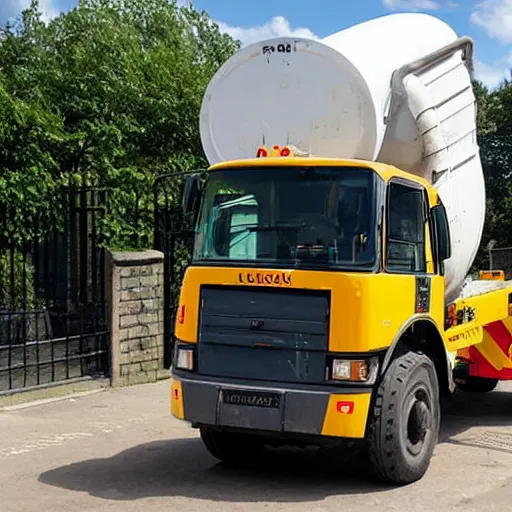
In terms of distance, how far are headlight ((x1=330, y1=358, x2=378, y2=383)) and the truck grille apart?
0.09 meters

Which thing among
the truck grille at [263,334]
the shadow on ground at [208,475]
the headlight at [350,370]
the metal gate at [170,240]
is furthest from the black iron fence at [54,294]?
the headlight at [350,370]

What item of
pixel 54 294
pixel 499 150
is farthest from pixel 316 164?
pixel 499 150

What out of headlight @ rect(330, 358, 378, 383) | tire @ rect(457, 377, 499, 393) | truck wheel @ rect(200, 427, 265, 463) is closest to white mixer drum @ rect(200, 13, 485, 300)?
headlight @ rect(330, 358, 378, 383)

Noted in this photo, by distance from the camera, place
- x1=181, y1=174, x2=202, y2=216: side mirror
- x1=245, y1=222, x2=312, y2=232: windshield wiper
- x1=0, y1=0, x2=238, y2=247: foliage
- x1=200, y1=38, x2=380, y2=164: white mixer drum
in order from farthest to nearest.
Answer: x1=0, y1=0, x2=238, y2=247: foliage → x1=200, y1=38, x2=380, y2=164: white mixer drum → x1=181, y1=174, x2=202, y2=216: side mirror → x1=245, y1=222, x2=312, y2=232: windshield wiper

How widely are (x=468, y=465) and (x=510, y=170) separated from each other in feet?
96.5

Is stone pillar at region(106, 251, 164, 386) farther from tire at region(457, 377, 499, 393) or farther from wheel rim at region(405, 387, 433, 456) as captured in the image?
wheel rim at region(405, 387, 433, 456)

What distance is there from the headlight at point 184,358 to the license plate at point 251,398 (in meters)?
0.38

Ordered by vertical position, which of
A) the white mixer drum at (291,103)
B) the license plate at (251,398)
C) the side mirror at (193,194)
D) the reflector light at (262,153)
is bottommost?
the license plate at (251,398)

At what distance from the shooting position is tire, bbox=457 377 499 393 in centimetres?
1036

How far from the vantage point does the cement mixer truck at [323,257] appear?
5965 millimetres

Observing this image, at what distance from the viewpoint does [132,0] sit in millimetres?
24250

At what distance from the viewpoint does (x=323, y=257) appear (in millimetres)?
6070

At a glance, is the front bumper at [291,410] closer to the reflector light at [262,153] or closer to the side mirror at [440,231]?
the side mirror at [440,231]

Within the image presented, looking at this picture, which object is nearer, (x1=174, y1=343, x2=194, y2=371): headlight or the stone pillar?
(x1=174, y1=343, x2=194, y2=371): headlight
